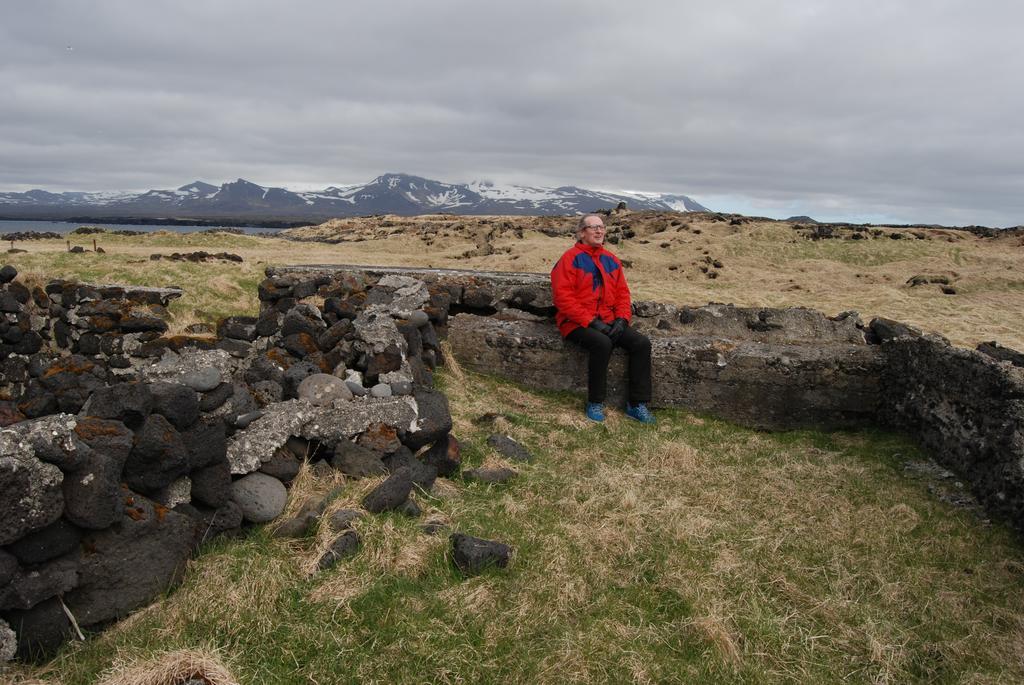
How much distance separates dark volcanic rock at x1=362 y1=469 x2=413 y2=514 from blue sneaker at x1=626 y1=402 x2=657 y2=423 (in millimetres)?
4300

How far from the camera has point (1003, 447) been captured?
18.8 ft

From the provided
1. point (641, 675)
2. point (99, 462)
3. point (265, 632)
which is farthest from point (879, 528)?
point (99, 462)

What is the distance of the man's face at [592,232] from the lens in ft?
29.1

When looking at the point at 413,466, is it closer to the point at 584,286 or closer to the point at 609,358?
the point at 609,358

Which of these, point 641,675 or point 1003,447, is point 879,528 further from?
point 641,675

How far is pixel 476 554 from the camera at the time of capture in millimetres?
4316

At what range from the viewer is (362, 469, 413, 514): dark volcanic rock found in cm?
489

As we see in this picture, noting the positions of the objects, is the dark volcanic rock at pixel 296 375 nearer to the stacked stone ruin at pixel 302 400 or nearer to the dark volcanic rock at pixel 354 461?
the stacked stone ruin at pixel 302 400

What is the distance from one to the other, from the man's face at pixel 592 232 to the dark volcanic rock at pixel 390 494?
16.2 feet

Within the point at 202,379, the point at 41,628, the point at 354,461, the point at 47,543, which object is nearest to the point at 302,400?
the point at 354,461

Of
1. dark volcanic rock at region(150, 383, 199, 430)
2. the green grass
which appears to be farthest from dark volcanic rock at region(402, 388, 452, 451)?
dark volcanic rock at region(150, 383, 199, 430)

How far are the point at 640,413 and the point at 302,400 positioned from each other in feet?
15.7

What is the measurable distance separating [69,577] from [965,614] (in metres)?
5.54

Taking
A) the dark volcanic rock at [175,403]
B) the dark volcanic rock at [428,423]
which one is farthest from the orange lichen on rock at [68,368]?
the dark volcanic rock at [428,423]
